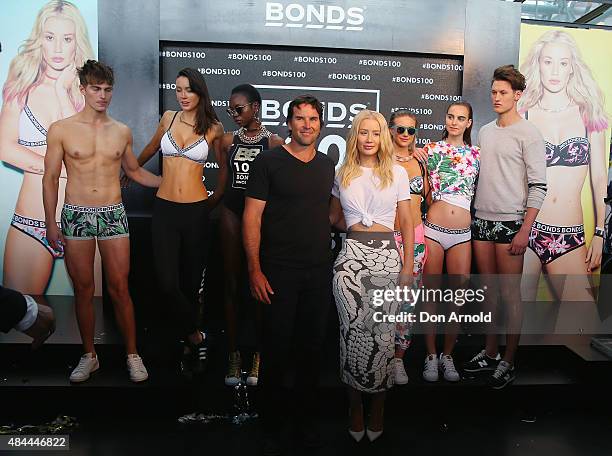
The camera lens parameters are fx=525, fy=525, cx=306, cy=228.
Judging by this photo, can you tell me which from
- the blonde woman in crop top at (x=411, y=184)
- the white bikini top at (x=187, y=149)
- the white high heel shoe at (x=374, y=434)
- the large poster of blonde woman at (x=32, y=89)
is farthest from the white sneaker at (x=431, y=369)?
the large poster of blonde woman at (x=32, y=89)

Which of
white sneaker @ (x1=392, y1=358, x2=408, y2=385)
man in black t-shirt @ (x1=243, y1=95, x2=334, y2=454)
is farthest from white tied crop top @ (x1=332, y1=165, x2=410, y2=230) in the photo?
white sneaker @ (x1=392, y1=358, x2=408, y2=385)

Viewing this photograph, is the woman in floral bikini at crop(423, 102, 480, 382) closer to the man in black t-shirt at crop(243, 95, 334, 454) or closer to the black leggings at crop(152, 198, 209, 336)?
Answer: the man in black t-shirt at crop(243, 95, 334, 454)

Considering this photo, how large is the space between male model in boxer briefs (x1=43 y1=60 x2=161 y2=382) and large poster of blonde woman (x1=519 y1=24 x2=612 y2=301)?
318 centimetres

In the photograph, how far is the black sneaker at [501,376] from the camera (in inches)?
132

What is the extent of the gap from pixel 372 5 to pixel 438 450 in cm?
323

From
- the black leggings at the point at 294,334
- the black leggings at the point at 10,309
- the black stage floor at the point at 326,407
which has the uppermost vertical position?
the black leggings at the point at 10,309

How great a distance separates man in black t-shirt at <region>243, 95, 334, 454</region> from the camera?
2672 millimetres

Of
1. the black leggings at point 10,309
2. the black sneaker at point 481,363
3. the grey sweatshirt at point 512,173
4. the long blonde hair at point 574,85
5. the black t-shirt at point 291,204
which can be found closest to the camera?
the black leggings at point 10,309

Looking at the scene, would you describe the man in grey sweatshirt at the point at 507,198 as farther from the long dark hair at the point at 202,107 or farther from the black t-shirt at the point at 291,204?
the long dark hair at the point at 202,107

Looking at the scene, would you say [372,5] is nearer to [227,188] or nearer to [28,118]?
[227,188]

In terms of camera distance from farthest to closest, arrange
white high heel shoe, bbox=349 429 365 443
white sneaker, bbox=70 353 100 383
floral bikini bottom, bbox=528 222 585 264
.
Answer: floral bikini bottom, bbox=528 222 585 264, white sneaker, bbox=70 353 100 383, white high heel shoe, bbox=349 429 365 443

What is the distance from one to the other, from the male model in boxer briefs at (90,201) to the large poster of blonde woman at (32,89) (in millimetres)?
839

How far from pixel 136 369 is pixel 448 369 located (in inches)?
77.2

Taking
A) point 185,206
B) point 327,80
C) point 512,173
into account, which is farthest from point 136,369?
point 512,173
